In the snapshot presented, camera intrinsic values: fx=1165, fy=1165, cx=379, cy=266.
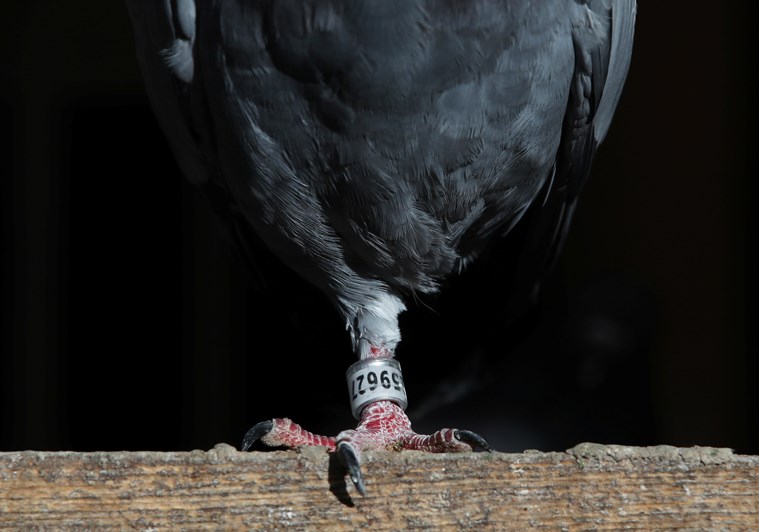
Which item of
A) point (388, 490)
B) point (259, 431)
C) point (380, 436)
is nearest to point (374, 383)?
point (380, 436)

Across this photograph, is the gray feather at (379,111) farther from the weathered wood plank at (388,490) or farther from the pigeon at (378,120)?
the weathered wood plank at (388,490)

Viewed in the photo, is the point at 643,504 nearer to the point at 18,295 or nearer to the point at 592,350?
the point at 592,350

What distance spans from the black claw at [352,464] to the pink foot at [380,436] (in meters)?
0.48

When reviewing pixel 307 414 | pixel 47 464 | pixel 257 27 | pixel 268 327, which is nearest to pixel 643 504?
pixel 47 464

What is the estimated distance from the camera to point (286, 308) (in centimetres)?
299

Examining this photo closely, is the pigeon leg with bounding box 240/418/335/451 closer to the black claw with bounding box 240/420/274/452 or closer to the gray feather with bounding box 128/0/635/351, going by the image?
the black claw with bounding box 240/420/274/452

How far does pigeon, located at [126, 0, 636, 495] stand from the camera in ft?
6.32

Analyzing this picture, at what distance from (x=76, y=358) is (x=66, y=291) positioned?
22 centimetres

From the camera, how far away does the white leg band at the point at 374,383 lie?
7.06ft

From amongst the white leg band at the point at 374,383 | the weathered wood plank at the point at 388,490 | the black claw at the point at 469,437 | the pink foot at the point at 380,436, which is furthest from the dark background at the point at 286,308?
the weathered wood plank at the point at 388,490

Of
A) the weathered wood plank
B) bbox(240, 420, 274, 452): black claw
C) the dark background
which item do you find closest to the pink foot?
bbox(240, 420, 274, 452): black claw

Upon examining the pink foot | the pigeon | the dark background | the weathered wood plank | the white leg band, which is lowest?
the weathered wood plank

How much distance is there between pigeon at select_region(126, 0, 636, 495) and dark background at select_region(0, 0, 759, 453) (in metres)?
0.80

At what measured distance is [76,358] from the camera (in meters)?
3.69
